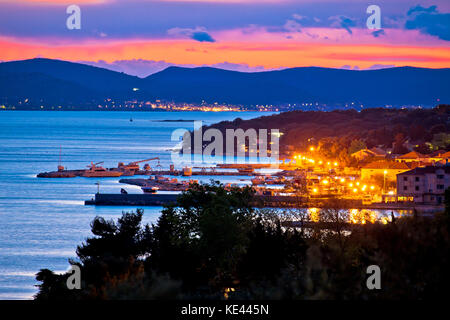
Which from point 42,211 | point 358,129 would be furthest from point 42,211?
point 358,129

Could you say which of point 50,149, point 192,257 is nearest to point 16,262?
point 192,257

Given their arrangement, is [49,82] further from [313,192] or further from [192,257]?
[192,257]

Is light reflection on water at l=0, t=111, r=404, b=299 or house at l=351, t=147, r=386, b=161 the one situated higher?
house at l=351, t=147, r=386, b=161

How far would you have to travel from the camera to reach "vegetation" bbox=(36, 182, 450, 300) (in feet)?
21.9

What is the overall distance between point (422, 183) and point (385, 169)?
5260 millimetres

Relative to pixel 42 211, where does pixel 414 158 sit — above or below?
above

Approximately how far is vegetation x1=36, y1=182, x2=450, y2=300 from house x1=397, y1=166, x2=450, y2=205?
13.0 m

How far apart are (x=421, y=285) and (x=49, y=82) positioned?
192m

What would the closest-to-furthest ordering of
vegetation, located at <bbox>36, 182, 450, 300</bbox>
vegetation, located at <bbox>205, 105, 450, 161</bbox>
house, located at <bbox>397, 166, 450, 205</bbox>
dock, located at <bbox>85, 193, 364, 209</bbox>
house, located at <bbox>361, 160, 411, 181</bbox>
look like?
vegetation, located at <bbox>36, 182, 450, 300</bbox>
house, located at <bbox>397, 166, 450, 205</bbox>
dock, located at <bbox>85, 193, 364, 209</bbox>
house, located at <bbox>361, 160, 411, 181</bbox>
vegetation, located at <bbox>205, 105, 450, 161</bbox>

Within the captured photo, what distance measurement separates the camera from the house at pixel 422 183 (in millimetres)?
30391

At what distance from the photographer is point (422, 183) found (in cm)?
3109

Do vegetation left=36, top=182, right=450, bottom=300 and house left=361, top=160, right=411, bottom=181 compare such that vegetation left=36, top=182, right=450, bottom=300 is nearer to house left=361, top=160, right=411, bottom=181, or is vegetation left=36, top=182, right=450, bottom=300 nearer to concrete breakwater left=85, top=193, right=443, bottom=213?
concrete breakwater left=85, top=193, right=443, bottom=213

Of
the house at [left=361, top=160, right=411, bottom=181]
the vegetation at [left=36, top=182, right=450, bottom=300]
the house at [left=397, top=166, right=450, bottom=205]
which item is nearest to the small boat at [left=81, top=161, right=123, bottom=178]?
the house at [left=361, top=160, right=411, bottom=181]

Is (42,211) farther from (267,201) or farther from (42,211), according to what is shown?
(267,201)
